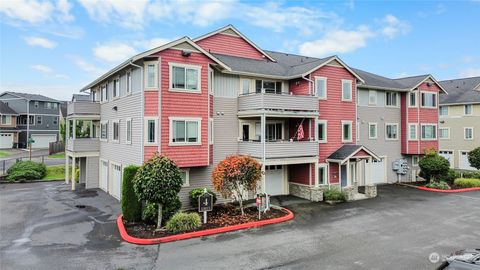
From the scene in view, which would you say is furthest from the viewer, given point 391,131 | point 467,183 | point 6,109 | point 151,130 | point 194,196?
point 6,109

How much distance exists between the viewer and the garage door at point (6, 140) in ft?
167

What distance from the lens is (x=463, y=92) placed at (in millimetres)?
36625

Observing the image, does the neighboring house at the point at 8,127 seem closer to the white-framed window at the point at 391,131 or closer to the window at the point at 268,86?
the window at the point at 268,86

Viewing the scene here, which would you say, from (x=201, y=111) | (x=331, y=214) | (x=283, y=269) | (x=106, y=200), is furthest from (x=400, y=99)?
(x=106, y=200)

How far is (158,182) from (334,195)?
38.6 feet

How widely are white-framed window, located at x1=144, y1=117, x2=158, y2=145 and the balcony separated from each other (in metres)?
5.71

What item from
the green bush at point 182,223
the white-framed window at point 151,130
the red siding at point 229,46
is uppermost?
the red siding at point 229,46

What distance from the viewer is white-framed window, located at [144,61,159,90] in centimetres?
1641

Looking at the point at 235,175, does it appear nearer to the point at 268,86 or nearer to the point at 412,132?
the point at 268,86

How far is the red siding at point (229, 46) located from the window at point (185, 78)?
5.48 meters

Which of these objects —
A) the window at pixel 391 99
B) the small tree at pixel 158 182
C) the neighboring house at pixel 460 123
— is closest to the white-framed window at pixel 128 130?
the small tree at pixel 158 182

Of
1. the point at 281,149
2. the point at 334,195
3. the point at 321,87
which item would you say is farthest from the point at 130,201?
the point at 321,87

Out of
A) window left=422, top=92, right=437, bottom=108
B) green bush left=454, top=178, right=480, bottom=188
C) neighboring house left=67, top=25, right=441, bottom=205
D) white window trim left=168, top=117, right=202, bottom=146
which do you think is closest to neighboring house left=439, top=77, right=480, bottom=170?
window left=422, top=92, right=437, bottom=108

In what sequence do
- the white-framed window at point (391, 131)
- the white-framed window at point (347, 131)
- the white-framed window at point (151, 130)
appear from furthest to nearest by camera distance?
the white-framed window at point (391, 131) → the white-framed window at point (347, 131) → the white-framed window at point (151, 130)
